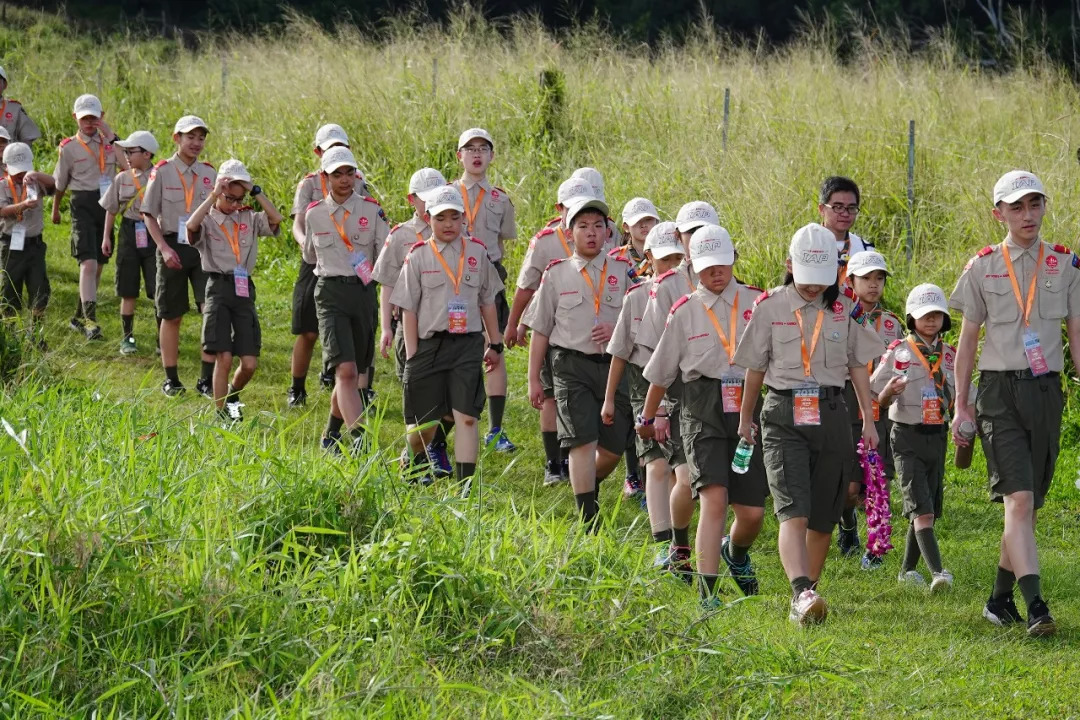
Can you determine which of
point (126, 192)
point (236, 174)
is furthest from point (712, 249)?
point (126, 192)

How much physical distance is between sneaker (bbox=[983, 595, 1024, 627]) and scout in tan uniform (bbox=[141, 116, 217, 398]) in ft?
21.3

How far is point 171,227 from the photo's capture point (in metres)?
12.8

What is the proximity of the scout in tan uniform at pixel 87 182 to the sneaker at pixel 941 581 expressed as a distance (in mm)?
8757

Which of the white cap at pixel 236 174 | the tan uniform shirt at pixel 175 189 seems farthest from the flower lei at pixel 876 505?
the tan uniform shirt at pixel 175 189

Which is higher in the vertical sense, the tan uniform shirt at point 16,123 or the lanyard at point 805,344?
the tan uniform shirt at point 16,123

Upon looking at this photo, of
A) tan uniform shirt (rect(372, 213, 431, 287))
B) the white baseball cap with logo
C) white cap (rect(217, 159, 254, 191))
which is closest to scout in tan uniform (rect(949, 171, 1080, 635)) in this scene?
tan uniform shirt (rect(372, 213, 431, 287))

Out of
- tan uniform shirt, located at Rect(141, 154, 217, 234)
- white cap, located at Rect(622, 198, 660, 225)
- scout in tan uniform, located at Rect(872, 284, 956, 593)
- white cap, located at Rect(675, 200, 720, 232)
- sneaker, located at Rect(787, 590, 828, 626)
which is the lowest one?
sneaker, located at Rect(787, 590, 828, 626)

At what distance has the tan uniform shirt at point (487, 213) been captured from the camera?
11750 mm

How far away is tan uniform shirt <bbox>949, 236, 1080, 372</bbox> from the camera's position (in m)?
7.88

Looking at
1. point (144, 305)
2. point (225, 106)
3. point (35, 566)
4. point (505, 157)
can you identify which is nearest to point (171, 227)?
point (144, 305)

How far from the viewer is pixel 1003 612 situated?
26.2ft

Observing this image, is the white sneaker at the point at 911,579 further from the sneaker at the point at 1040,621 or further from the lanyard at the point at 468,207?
the lanyard at the point at 468,207

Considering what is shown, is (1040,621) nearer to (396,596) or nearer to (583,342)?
(583,342)

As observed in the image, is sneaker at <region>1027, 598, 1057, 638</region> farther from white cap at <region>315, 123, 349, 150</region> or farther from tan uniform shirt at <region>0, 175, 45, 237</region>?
tan uniform shirt at <region>0, 175, 45, 237</region>
